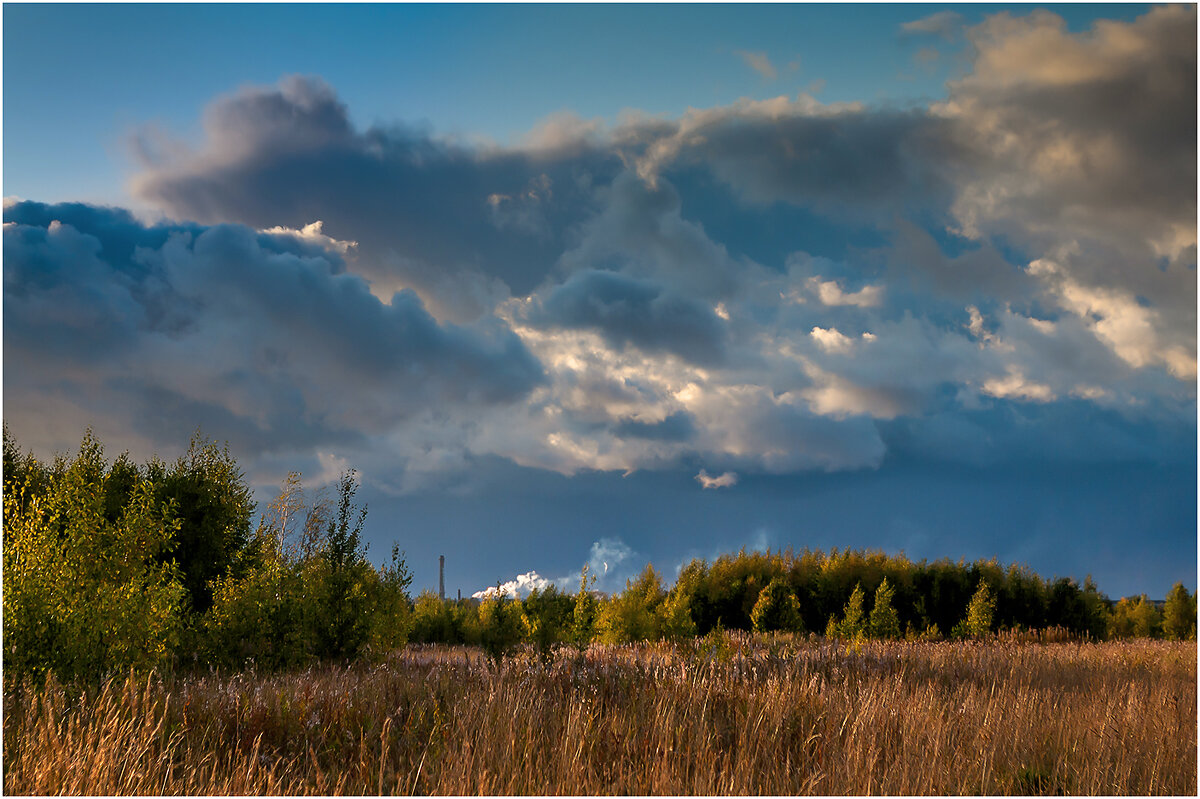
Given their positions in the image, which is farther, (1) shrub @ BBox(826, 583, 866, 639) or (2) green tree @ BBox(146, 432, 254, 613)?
(1) shrub @ BBox(826, 583, 866, 639)

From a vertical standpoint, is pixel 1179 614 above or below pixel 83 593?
below

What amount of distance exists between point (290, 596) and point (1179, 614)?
40936 mm

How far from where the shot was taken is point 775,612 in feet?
92.1

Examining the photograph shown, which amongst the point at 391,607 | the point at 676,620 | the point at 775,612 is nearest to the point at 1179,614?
the point at 775,612

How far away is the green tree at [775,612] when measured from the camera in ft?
90.8

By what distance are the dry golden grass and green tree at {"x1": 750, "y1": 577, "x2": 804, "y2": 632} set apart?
20.4m

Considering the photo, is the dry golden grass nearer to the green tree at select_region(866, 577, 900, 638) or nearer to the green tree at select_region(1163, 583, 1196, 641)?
the green tree at select_region(866, 577, 900, 638)

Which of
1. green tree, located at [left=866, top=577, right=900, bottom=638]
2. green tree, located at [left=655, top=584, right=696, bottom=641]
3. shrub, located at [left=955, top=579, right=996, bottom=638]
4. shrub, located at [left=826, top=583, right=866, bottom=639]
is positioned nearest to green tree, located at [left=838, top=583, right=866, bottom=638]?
shrub, located at [left=826, top=583, right=866, bottom=639]

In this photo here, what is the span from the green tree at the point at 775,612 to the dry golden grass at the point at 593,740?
67.1ft

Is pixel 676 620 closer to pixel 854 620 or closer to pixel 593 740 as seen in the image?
pixel 854 620

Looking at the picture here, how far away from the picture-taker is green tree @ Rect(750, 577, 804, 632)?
90.8ft

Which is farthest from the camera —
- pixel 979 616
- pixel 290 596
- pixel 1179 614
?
pixel 1179 614

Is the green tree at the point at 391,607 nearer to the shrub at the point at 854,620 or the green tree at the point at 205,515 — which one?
the green tree at the point at 205,515

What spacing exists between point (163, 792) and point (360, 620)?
10295mm
